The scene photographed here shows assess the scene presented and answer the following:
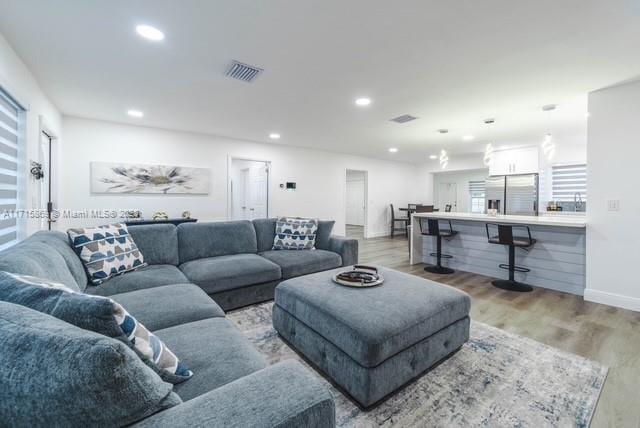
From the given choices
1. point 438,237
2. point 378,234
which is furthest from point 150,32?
point 378,234

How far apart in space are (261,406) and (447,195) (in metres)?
11.0

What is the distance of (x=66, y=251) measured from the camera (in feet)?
6.89

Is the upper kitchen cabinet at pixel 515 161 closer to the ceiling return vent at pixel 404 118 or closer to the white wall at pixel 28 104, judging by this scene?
the ceiling return vent at pixel 404 118

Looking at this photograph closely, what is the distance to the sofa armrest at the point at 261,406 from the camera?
70 cm

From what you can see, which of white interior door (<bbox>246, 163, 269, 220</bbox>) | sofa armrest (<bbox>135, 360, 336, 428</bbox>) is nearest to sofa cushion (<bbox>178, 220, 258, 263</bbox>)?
sofa armrest (<bbox>135, 360, 336, 428</bbox>)

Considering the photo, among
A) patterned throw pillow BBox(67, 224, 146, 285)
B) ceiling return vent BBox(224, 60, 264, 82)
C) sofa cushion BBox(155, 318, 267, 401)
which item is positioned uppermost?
ceiling return vent BBox(224, 60, 264, 82)

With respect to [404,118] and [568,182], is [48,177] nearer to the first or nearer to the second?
[404,118]

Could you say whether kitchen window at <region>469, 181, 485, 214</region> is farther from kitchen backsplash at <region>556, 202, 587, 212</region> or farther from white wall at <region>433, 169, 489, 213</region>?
kitchen backsplash at <region>556, 202, 587, 212</region>

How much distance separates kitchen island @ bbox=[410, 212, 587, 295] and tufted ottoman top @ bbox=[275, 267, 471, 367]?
2379 mm

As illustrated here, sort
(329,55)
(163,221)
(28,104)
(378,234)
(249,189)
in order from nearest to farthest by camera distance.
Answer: (329,55) → (28,104) → (163,221) → (249,189) → (378,234)

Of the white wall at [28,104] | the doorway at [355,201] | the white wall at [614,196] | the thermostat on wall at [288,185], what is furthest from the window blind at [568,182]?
the white wall at [28,104]

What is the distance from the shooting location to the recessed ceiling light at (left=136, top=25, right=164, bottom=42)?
2125mm

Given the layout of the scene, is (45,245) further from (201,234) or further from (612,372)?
(612,372)

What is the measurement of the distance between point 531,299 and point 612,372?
147 centimetres
